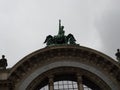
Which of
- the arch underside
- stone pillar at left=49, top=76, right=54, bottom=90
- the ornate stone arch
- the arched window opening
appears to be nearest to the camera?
stone pillar at left=49, top=76, right=54, bottom=90

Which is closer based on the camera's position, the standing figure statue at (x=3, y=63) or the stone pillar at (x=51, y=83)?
the stone pillar at (x=51, y=83)

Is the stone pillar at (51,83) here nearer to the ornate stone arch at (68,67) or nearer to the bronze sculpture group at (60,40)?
the ornate stone arch at (68,67)

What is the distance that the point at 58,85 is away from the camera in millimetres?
33500

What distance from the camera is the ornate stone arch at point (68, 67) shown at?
1276 inches

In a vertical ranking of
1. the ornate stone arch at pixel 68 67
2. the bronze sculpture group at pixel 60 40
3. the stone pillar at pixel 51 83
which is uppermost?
the bronze sculpture group at pixel 60 40

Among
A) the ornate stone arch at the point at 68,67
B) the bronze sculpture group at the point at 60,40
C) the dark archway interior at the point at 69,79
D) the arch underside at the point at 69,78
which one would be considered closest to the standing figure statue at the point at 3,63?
the ornate stone arch at the point at 68,67

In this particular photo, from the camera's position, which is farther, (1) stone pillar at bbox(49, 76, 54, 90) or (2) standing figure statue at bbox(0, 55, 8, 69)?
(2) standing figure statue at bbox(0, 55, 8, 69)

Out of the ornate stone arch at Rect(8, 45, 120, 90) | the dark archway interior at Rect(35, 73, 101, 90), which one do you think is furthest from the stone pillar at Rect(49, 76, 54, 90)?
the dark archway interior at Rect(35, 73, 101, 90)

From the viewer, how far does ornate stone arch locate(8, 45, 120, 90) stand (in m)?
32.4

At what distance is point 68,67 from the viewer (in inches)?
1316

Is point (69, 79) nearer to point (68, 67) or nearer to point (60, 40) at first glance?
point (68, 67)

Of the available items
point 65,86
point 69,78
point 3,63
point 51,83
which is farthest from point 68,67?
point 3,63

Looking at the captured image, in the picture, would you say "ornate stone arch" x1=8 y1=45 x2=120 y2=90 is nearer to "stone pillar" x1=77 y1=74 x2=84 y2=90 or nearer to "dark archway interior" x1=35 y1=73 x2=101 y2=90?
"dark archway interior" x1=35 y1=73 x2=101 y2=90

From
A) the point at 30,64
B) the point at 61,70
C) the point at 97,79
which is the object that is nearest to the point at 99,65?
the point at 97,79
